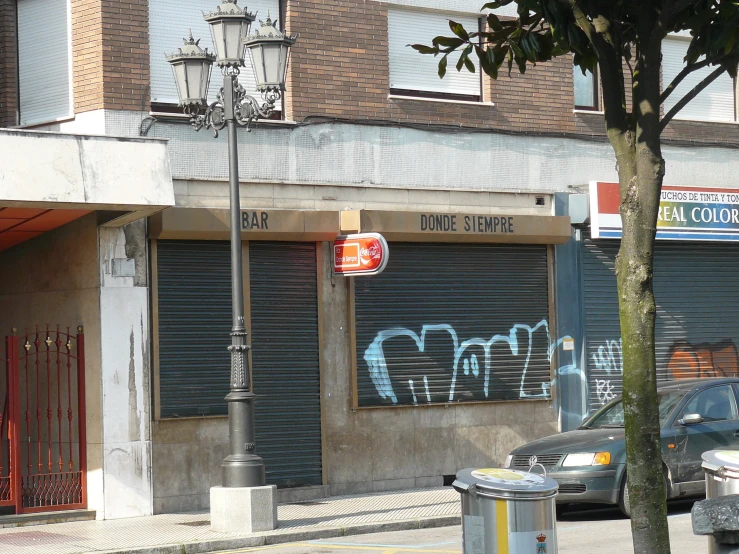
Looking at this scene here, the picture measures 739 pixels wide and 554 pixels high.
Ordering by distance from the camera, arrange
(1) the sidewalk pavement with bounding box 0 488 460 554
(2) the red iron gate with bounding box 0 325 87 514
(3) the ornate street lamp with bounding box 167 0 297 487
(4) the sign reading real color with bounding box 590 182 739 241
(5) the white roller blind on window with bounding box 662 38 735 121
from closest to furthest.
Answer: (1) the sidewalk pavement with bounding box 0 488 460 554, (3) the ornate street lamp with bounding box 167 0 297 487, (2) the red iron gate with bounding box 0 325 87 514, (4) the sign reading real color with bounding box 590 182 739 241, (5) the white roller blind on window with bounding box 662 38 735 121

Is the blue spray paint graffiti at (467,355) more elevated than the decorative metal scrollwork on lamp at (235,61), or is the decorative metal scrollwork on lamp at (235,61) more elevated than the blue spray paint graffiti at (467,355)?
the decorative metal scrollwork on lamp at (235,61)

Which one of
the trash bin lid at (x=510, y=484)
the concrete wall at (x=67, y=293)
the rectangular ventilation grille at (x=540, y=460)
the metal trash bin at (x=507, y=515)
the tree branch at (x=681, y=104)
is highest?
the tree branch at (x=681, y=104)

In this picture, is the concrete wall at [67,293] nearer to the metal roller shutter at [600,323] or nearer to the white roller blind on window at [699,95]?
the metal roller shutter at [600,323]

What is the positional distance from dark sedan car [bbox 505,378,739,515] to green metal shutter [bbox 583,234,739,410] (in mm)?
3776

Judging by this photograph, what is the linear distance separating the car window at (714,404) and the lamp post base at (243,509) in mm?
4839

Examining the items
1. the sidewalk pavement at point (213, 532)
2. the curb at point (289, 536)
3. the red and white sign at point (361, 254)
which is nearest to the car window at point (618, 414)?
the sidewalk pavement at point (213, 532)

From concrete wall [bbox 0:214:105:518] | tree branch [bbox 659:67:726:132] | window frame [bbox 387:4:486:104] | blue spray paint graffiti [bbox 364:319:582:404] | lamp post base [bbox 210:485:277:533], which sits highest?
window frame [bbox 387:4:486:104]

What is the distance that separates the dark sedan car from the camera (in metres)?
12.9

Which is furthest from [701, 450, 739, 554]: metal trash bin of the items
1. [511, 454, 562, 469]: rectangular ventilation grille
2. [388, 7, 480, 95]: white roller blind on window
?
[388, 7, 480, 95]: white roller blind on window

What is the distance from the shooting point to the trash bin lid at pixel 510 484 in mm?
6793

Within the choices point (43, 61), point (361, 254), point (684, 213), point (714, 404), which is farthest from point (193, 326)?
point (684, 213)

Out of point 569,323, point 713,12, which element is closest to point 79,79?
point 569,323

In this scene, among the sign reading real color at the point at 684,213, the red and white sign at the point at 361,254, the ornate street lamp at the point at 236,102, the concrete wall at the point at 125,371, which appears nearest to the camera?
the ornate street lamp at the point at 236,102

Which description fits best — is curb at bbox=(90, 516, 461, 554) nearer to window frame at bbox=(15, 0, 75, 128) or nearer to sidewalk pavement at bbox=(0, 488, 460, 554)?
sidewalk pavement at bbox=(0, 488, 460, 554)
